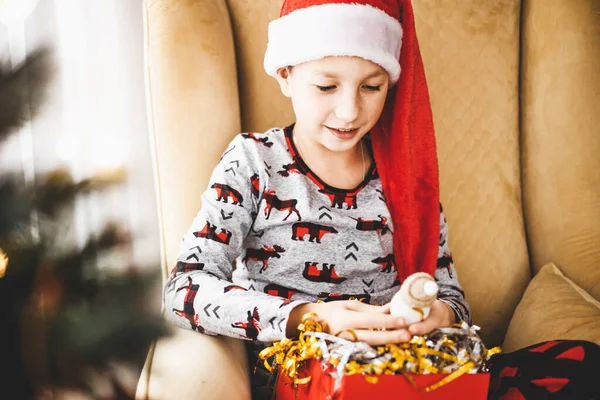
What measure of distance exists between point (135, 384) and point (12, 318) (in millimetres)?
237

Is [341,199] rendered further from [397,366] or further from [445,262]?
[397,366]

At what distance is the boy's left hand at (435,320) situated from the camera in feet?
2.13

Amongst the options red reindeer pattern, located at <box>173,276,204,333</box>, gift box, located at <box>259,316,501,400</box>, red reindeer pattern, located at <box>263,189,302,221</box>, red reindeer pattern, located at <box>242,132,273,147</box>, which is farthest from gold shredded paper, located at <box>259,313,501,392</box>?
red reindeer pattern, located at <box>242,132,273,147</box>

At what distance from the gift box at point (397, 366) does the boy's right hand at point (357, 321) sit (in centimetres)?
1

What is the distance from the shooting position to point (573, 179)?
1082mm

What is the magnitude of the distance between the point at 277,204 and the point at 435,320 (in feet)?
1.06

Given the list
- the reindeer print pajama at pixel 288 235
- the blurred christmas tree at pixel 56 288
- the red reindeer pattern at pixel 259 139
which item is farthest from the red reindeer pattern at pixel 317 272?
the blurred christmas tree at pixel 56 288

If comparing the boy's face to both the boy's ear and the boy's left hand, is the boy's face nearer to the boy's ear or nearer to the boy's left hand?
the boy's ear

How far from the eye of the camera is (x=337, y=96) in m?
0.82

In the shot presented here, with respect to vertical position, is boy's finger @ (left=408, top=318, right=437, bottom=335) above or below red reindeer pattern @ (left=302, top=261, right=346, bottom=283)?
below

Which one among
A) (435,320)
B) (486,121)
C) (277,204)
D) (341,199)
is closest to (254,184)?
(277,204)

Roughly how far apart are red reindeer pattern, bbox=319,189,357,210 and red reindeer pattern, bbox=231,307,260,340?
27 centimetres

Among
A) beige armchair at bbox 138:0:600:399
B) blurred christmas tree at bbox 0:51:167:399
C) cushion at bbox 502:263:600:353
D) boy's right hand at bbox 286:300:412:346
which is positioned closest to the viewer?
blurred christmas tree at bbox 0:51:167:399

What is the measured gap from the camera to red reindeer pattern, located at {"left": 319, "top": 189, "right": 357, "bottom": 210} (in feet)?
3.03
